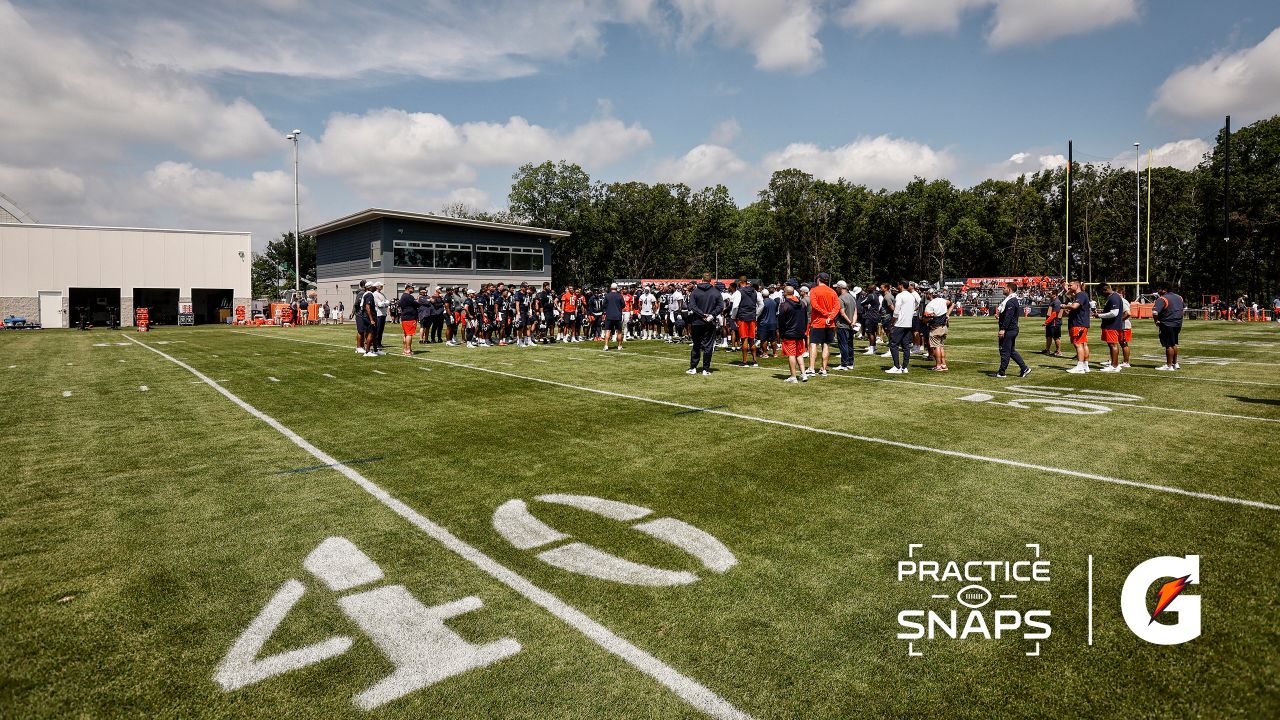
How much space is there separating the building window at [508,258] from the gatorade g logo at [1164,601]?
52372 mm

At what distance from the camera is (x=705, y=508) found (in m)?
5.42

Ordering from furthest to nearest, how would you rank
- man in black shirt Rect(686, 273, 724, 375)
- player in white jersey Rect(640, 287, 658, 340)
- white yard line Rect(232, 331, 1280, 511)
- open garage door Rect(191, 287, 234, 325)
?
open garage door Rect(191, 287, 234, 325)
player in white jersey Rect(640, 287, 658, 340)
man in black shirt Rect(686, 273, 724, 375)
white yard line Rect(232, 331, 1280, 511)

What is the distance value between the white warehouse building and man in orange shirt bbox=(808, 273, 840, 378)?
49.3 m

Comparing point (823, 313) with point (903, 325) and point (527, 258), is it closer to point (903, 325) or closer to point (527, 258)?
point (903, 325)

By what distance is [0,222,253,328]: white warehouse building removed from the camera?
1704 inches

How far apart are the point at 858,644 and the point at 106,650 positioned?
12.6 ft

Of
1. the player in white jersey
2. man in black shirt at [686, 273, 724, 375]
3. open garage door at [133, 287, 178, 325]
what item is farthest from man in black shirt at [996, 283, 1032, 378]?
open garage door at [133, 287, 178, 325]

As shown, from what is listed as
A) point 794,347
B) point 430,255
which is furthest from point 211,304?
point 794,347

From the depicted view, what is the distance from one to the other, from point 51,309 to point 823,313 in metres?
54.0

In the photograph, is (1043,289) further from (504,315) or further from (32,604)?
(32,604)

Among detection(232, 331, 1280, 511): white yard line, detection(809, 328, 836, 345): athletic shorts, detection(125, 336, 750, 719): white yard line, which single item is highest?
detection(809, 328, 836, 345): athletic shorts

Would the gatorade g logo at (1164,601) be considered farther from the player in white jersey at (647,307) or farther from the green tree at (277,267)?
the green tree at (277,267)

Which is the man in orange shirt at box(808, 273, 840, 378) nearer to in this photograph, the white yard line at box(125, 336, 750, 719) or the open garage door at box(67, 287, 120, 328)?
the white yard line at box(125, 336, 750, 719)

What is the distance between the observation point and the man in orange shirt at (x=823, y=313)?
1316cm
